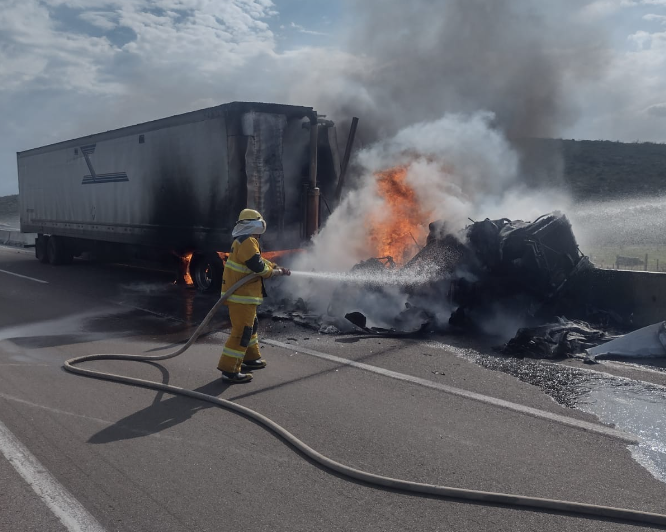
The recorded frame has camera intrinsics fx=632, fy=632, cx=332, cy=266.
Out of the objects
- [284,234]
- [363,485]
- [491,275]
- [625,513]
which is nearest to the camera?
[625,513]

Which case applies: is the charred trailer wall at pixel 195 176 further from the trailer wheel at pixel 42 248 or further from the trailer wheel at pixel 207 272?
the trailer wheel at pixel 42 248

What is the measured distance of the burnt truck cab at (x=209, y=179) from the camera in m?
10.9

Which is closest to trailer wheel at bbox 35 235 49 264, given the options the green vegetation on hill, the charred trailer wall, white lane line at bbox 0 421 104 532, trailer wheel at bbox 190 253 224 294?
the charred trailer wall

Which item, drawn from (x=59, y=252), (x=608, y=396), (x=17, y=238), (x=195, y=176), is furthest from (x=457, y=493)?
(x=17, y=238)

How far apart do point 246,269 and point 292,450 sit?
224cm

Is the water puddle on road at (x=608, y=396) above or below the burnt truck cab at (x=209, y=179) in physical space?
below

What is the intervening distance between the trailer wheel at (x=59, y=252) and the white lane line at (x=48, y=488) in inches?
591

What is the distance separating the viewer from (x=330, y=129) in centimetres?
1205

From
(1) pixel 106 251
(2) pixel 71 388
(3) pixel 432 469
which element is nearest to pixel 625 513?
(3) pixel 432 469

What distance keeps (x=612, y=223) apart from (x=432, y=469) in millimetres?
25084

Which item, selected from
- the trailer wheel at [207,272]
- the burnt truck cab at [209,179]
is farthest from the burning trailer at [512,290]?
the trailer wheel at [207,272]

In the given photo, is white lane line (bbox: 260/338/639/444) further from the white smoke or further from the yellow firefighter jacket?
the white smoke

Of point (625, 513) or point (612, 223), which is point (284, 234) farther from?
point (612, 223)

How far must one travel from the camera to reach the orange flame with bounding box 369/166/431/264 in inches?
453
